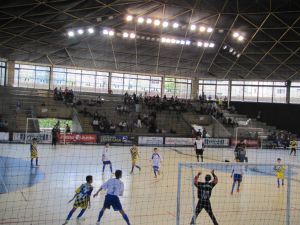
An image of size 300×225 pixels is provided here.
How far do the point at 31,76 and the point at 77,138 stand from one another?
16.0m

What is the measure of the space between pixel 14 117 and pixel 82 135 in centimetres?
745

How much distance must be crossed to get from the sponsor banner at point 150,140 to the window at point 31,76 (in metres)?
17.3

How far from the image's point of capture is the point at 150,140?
Answer: 37219 millimetres

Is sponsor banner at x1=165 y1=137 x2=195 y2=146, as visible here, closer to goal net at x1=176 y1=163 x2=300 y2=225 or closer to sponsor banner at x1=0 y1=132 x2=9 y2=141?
sponsor banner at x1=0 y1=132 x2=9 y2=141

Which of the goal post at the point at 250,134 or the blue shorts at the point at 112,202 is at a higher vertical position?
the goal post at the point at 250,134

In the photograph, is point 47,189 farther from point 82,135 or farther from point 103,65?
point 103,65

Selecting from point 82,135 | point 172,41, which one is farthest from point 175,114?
point 82,135

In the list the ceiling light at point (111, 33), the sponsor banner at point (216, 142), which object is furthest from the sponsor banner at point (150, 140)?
the ceiling light at point (111, 33)

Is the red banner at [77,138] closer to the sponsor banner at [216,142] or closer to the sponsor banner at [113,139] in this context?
the sponsor banner at [113,139]

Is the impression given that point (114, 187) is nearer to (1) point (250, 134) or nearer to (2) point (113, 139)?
(2) point (113, 139)

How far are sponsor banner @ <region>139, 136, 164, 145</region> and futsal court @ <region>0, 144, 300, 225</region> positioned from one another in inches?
545

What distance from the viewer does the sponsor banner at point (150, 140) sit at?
121 feet

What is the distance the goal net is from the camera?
1082cm

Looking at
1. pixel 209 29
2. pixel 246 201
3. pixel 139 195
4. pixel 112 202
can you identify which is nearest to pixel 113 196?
pixel 112 202
